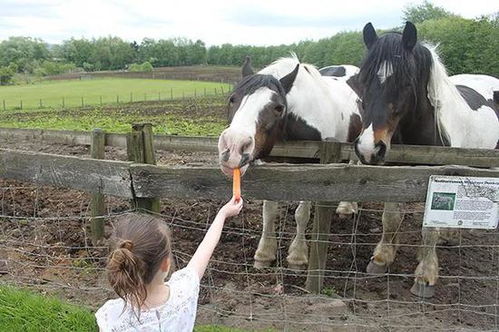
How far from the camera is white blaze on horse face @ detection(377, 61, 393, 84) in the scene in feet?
14.6

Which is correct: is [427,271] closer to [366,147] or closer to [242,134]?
[366,147]

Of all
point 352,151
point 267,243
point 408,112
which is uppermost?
point 408,112

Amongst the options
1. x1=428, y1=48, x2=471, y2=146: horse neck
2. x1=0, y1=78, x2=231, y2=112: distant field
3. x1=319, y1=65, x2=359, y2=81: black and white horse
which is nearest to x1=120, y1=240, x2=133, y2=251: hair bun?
x1=428, y1=48, x2=471, y2=146: horse neck

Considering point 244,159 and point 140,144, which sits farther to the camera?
point 140,144

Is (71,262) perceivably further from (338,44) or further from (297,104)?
(338,44)

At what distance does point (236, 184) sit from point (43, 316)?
2.10 m

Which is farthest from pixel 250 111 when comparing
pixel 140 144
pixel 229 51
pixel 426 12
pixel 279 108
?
pixel 229 51

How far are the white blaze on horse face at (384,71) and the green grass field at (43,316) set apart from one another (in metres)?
2.64

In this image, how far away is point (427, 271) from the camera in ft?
15.4

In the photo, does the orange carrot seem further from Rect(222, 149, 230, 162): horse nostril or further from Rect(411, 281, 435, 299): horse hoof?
Rect(411, 281, 435, 299): horse hoof

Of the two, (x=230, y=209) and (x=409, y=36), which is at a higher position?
(x=409, y=36)

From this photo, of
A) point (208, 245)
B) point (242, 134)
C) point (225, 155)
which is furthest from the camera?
point (242, 134)

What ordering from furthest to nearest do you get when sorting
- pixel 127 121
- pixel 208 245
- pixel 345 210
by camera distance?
pixel 127 121 < pixel 345 210 < pixel 208 245

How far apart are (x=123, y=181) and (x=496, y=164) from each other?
3174mm
